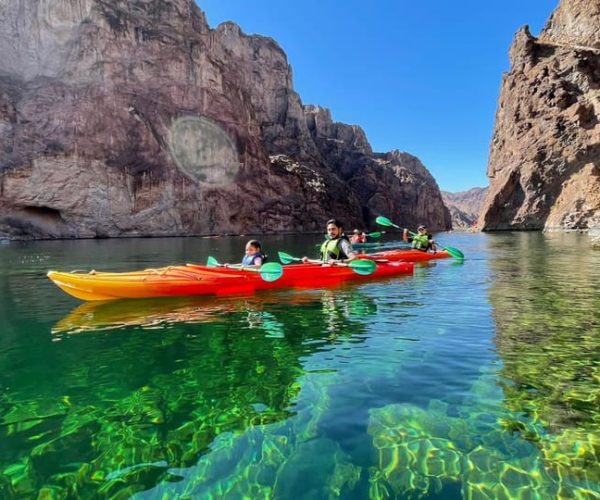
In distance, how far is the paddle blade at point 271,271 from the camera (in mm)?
11492

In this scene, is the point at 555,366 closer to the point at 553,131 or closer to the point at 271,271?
the point at 271,271

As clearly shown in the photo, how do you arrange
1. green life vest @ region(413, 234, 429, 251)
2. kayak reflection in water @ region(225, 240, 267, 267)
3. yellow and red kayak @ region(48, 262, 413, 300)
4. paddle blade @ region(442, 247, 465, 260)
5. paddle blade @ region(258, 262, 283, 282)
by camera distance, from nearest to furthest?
yellow and red kayak @ region(48, 262, 413, 300)
paddle blade @ region(258, 262, 283, 282)
kayak reflection in water @ region(225, 240, 267, 267)
paddle blade @ region(442, 247, 465, 260)
green life vest @ region(413, 234, 429, 251)

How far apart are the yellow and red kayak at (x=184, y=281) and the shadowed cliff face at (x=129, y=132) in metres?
51.1

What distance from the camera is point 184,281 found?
11.2 m

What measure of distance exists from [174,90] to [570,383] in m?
73.3

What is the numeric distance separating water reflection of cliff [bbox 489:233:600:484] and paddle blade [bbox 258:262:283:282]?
5335 mm

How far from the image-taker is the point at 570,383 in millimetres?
5320

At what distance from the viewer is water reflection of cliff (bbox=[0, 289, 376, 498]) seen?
12.4 feet

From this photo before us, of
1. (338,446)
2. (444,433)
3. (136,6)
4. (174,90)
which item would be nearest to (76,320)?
(338,446)

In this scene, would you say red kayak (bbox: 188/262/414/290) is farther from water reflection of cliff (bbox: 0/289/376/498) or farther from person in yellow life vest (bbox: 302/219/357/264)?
water reflection of cliff (bbox: 0/289/376/498)

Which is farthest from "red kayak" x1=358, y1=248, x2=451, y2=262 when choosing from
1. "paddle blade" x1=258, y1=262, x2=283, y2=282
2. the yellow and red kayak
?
"paddle blade" x1=258, y1=262, x2=283, y2=282

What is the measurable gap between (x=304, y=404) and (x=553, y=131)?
77857 millimetres

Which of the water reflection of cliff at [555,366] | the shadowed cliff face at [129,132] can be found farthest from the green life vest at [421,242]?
the shadowed cliff face at [129,132]

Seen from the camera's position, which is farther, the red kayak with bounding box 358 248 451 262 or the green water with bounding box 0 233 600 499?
the red kayak with bounding box 358 248 451 262
